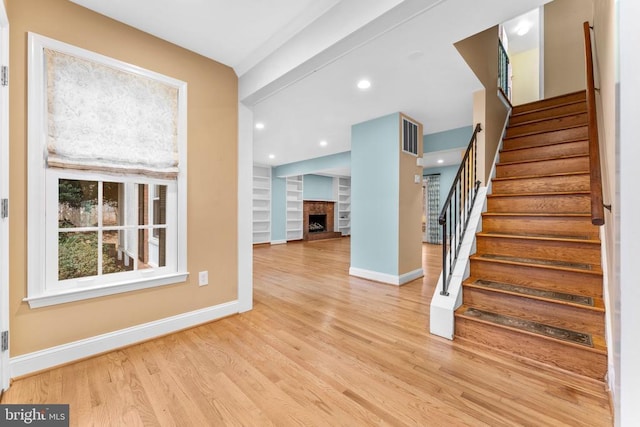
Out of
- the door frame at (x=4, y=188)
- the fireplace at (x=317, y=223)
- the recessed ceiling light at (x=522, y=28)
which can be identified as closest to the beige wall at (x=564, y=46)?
the recessed ceiling light at (x=522, y=28)

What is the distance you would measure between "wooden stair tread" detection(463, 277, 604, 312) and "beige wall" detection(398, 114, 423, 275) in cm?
150

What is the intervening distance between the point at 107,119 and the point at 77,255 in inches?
40.7

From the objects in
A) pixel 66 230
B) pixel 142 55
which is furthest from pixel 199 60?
pixel 66 230

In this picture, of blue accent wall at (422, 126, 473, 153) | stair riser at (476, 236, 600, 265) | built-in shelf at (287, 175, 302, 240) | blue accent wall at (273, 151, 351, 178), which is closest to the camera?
stair riser at (476, 236, 600, 265)

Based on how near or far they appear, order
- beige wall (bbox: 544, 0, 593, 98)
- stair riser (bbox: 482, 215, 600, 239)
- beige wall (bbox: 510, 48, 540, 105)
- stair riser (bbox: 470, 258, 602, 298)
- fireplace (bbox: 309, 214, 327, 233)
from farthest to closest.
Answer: fireplace (bbox: 309, 214, 327, 233), beige wall (bbox: 510, 48, 540, 105), beige wall (bbox: 544, 0, 593, 98), stair riser (bbox: 482, 215, 600, 239), stair riser (bbox: 470, 258, 602, 298)

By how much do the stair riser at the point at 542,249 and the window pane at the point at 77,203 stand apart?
11.2ft

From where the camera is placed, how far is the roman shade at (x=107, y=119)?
178 cm

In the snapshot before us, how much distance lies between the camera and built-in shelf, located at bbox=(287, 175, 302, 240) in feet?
29.3

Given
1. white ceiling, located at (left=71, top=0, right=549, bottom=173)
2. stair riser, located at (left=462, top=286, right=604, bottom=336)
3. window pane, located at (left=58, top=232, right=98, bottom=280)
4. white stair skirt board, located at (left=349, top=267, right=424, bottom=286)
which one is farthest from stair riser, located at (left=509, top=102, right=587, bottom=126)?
window pane, located at (left=58, top=232, right=98, bottom=280)

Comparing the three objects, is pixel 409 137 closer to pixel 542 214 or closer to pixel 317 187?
pixel 542 214

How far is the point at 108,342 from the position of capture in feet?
6.49

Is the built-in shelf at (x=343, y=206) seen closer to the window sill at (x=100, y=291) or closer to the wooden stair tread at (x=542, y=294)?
the wooden stair tread at (x=542, y=294)

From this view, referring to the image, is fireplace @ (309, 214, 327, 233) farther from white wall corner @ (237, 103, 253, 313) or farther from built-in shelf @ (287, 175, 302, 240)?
white wall corner @ (237, 103, 253, 313)

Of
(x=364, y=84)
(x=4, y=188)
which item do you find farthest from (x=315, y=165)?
(x=4, y=188)
